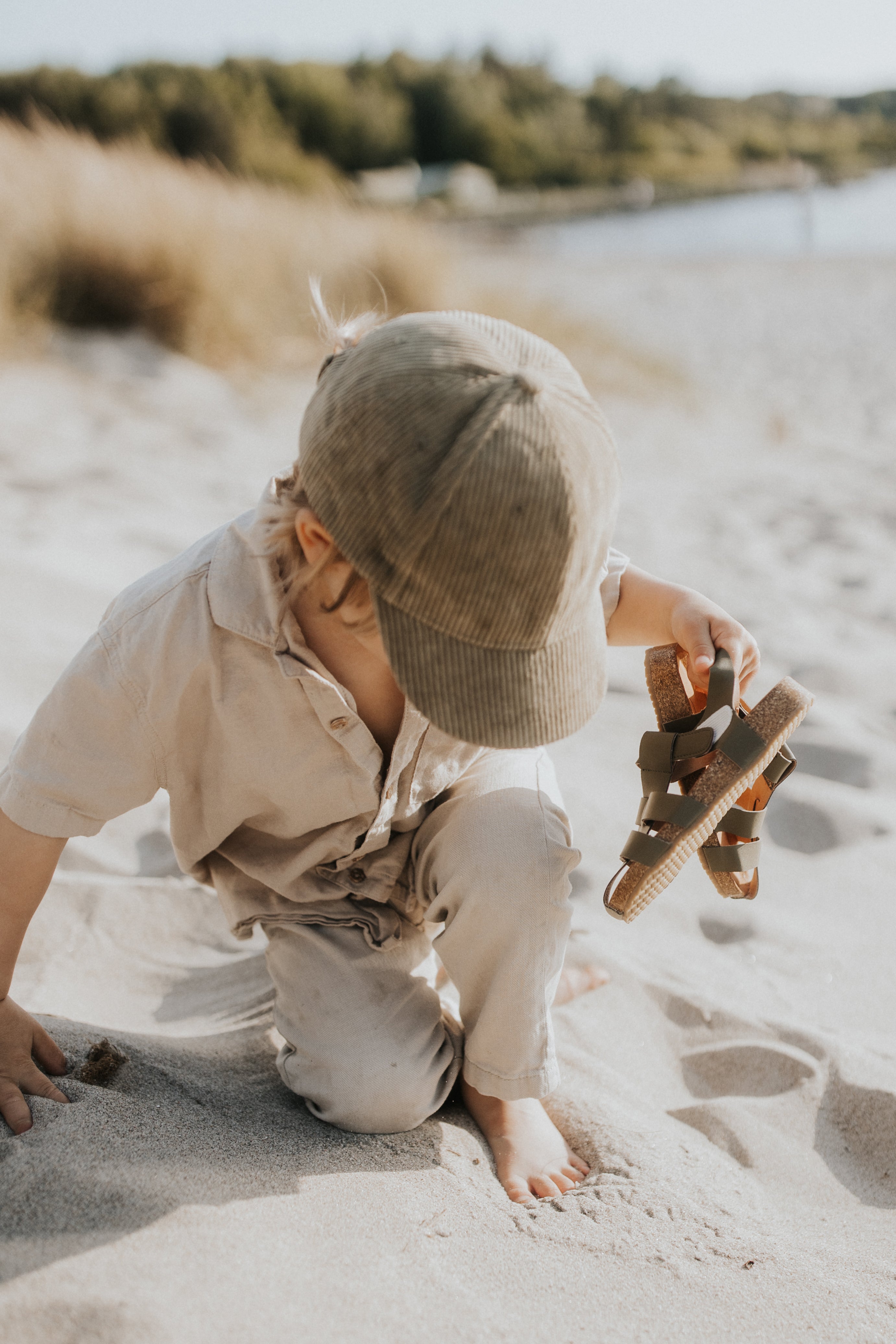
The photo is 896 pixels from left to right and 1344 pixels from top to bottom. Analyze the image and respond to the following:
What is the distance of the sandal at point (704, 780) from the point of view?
118 cm

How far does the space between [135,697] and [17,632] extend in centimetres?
125

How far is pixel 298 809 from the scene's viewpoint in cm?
128

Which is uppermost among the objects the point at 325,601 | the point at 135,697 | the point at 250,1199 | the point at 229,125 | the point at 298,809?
the point at 229,125

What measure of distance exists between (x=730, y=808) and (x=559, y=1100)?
454 mm

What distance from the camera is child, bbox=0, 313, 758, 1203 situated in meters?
0.95

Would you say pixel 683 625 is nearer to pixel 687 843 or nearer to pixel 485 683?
pixel 687 843

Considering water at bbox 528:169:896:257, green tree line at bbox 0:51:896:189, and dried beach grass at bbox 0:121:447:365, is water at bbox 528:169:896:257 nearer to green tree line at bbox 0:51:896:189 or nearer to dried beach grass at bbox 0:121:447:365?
dried beach grass at bbox 0:121:447:365

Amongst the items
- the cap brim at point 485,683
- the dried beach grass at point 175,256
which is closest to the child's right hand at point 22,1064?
the cap brim at point 485,683

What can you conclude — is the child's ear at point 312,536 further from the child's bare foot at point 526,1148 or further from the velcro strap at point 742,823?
the child's bare foot at point 526,1148

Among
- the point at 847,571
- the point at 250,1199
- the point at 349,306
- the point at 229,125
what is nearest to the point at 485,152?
the point at 229,125

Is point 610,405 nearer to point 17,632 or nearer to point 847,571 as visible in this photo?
point 847,571

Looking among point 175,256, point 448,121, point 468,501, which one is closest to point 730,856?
point 468,501

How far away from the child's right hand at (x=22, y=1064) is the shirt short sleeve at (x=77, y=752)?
0.24 metres

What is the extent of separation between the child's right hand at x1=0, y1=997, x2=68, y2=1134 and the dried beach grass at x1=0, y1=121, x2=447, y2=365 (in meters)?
3.36
